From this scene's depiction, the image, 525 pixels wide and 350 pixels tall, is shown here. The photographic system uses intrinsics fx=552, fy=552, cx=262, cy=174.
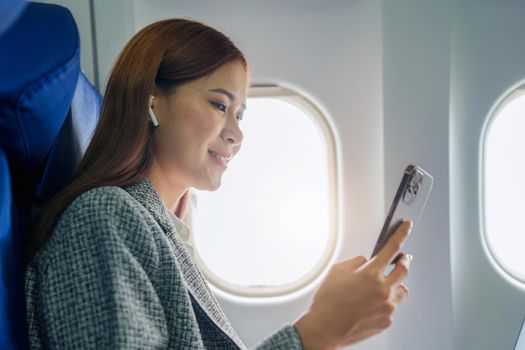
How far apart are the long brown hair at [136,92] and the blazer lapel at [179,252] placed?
0.09ft

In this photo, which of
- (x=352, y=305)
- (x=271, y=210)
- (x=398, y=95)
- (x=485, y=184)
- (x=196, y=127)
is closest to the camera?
(x=352, y=305)

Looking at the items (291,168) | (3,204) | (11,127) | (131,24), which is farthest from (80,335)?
(291,168)

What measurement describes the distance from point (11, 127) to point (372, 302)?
65 centimetres

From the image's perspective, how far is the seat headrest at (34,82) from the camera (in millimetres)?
840

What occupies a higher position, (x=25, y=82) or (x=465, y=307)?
(x=25, y=82)

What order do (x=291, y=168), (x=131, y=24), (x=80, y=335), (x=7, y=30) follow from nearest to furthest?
1. (x=80, y=335)
2. (x=7, y=30)
3. (x=131, y=24)
4. (x=291, y=168)

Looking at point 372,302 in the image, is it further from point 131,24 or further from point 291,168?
point 131,24

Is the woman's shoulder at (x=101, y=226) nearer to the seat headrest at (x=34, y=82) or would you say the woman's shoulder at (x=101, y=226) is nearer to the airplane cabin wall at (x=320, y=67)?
the seat headrest at (x=34, y=82)

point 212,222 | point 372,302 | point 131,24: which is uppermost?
point 131,24

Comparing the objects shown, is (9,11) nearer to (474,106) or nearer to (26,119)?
(26,119)

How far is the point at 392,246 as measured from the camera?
3.23 feet

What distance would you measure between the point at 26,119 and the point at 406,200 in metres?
0.69

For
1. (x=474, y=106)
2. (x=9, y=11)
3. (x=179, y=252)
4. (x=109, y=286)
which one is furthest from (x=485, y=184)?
(x=9, y=11)

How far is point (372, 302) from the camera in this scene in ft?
3.08
